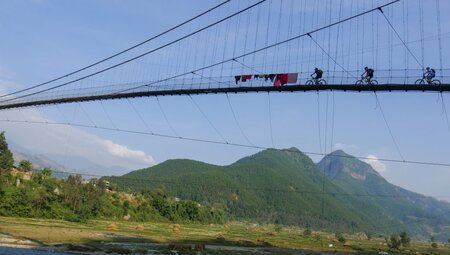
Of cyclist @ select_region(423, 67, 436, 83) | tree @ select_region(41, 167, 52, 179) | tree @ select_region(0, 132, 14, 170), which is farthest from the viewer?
tree @ select_region(41, 167, 52, 179)

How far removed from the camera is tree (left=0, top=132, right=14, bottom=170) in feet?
323

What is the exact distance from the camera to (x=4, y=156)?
100375 mm

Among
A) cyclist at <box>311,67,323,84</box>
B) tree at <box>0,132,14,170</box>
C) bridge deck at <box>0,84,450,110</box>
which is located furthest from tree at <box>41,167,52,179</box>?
cyclist at <box>311,67,323,84</box>

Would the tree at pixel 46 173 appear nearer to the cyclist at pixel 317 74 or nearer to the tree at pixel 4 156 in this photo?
the tree at pixel 4 156

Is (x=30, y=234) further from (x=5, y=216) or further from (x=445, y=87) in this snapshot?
(x=445, y=87)

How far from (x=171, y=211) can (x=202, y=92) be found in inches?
3962

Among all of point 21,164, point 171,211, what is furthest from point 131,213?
point 21,164

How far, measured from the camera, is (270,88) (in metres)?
36.3

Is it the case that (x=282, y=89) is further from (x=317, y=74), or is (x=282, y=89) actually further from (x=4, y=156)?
(x=4, y=156)

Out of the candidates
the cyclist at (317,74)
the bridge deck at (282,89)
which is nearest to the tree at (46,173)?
the bridge deck at (282,89)

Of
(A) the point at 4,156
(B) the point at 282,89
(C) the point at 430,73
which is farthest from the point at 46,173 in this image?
(C) the point at 430,73

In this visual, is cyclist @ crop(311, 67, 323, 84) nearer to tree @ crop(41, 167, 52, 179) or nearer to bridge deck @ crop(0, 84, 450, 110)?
bridge deck @ crop(0, 84, 450, 110)

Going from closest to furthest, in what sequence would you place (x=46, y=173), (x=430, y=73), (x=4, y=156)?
1. (x=430, y=73)
2. (x=4, y=156)
3. (x=46, y=173)

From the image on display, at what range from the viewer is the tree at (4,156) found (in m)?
98.3
